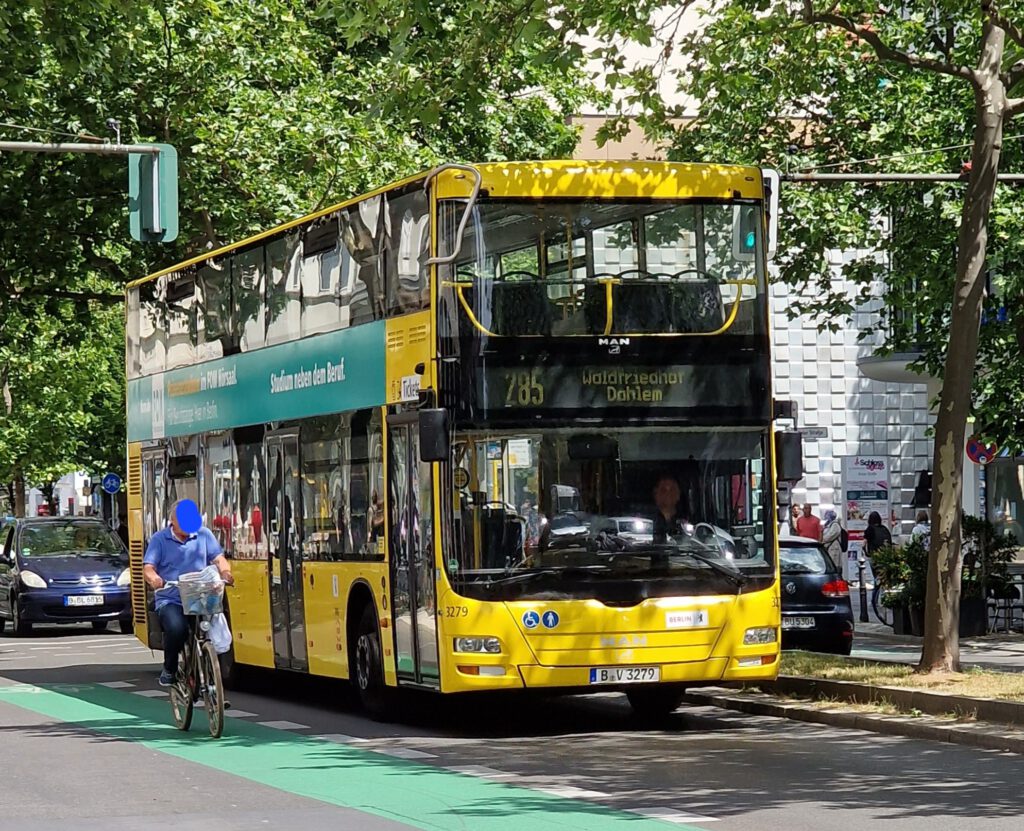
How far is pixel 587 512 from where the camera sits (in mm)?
15438

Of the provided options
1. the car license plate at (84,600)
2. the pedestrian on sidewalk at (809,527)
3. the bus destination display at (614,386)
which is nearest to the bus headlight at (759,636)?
the bus destination display at (614,386)

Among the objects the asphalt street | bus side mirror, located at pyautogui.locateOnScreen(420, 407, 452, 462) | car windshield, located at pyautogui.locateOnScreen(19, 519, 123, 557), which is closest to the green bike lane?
the asphalt street

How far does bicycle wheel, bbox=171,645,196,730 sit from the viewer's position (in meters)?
15.9

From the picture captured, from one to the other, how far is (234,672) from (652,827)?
11.3 meters

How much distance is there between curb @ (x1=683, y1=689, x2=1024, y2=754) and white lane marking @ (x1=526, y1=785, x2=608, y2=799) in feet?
11.3

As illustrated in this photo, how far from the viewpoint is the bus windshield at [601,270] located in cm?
1556

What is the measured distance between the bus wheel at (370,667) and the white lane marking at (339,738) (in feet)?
2.77

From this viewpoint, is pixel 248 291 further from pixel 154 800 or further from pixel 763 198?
pixel 154 800

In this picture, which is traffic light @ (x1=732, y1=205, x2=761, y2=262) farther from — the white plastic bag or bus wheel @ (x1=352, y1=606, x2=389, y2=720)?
the white plastic bag

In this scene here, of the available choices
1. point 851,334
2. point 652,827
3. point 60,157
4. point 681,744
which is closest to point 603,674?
point 681,744

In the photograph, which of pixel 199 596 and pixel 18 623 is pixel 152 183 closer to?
pixel 199 596

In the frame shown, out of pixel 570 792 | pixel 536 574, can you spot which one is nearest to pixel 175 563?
pixel 536 574

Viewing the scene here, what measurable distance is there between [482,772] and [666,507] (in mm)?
2960

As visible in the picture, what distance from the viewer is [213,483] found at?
2083 cm
